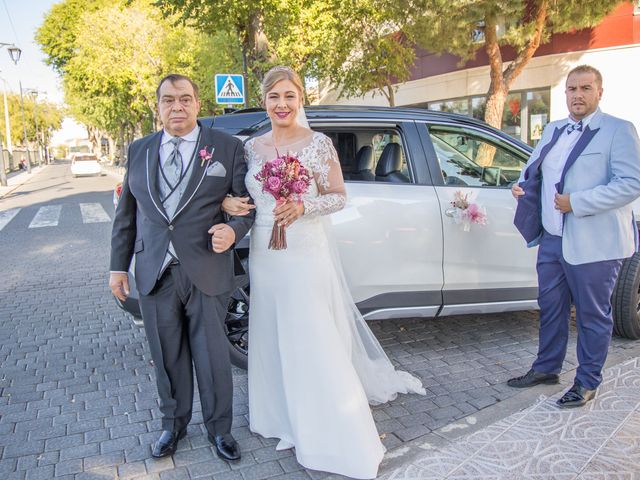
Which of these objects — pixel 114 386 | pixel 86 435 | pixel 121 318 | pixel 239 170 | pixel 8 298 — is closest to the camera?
pixel 239 170

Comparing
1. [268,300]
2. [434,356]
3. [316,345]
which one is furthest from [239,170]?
[434,356]

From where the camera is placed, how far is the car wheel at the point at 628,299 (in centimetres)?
451

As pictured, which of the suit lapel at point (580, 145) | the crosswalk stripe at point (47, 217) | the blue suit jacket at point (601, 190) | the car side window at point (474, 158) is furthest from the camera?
the crosswalk stripe at point (47, 217)

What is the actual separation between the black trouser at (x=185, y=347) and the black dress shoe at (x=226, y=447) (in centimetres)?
3

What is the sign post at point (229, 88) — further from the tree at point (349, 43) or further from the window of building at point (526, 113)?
the window of building at point (526, 113)

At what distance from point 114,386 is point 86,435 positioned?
75cm

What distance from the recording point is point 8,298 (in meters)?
6.76

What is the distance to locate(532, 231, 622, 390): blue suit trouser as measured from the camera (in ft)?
11.7

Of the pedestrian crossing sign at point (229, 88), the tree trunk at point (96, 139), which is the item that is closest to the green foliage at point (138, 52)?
the pedestrian crossing sign at point (229, 88)

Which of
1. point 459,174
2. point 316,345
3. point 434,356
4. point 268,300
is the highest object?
point 459,174

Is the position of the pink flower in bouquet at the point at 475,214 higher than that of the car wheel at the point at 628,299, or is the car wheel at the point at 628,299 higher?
the pink flower in bouquet at the point at 475,214

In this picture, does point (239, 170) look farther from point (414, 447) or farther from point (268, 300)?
point (414, 447)

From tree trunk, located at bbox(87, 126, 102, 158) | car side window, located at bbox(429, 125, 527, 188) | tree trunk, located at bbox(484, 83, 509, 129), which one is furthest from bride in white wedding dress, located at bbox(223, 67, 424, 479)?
tree trunk, located at bbox(87, 126, 102, 158)

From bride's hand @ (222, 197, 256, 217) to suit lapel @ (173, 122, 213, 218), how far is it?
0.58 feet
